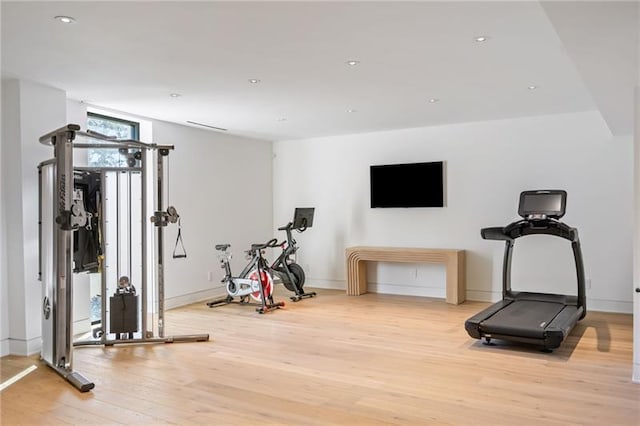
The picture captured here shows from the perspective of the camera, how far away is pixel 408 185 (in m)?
7.66

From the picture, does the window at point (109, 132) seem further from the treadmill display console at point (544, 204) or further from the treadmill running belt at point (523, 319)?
the treadmill display console at point (544, 204)

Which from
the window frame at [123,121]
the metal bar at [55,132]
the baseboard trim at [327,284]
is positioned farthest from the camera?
the baseboard trim at [327,284]

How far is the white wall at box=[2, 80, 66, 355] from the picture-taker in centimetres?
468

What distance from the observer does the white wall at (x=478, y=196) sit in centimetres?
635

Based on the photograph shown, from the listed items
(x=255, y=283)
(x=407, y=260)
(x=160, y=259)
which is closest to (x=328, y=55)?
(x=160, y=259)

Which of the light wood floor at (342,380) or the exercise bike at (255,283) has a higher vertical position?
the exercise bike at (255,283)

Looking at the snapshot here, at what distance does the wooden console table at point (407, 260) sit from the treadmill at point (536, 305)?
0.98m

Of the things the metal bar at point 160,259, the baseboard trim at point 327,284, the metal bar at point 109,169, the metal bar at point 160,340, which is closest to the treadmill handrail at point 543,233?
the baseboard trim at point 327,284

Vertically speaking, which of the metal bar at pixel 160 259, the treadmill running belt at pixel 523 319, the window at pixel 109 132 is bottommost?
the treadmill running belt at pixel 523 319

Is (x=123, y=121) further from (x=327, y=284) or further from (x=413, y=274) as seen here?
(x=413, y=274)

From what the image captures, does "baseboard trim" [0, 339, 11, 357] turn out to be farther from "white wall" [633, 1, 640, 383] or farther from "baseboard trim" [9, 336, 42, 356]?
"white wall" [633, 1, 640, 383]

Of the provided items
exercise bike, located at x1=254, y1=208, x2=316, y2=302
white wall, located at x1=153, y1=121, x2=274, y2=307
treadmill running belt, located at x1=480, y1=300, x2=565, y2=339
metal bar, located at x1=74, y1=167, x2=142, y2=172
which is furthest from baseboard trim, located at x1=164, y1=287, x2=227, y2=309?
treadmill running belt, located at x1=480, y1=300, x2=565, y2=339

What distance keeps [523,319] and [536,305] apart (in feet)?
2.51

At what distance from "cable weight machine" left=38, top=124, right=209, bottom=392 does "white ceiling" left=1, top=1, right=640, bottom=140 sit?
68 centimetres
